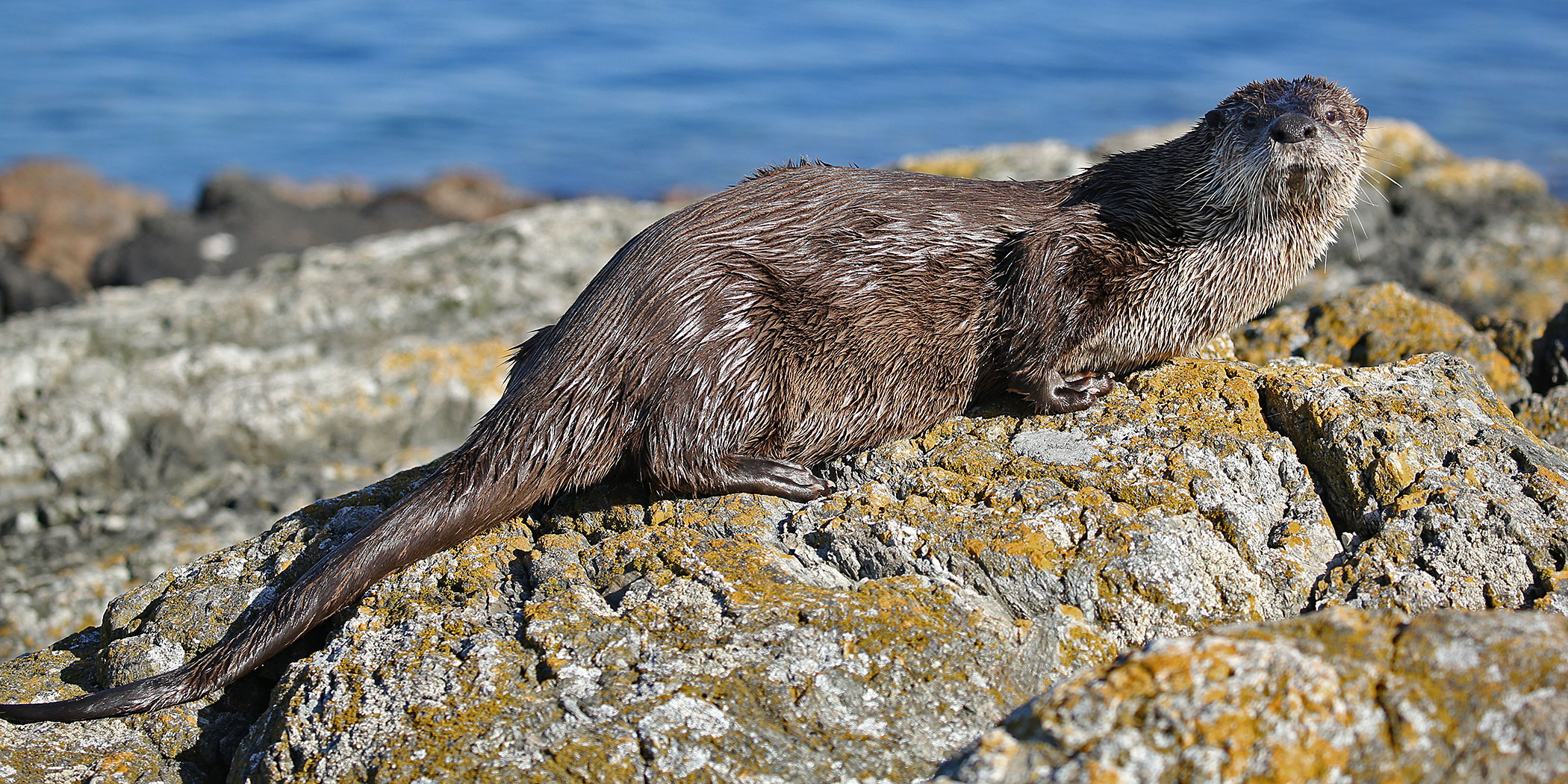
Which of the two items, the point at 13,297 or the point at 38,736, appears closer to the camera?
the point at 38,736

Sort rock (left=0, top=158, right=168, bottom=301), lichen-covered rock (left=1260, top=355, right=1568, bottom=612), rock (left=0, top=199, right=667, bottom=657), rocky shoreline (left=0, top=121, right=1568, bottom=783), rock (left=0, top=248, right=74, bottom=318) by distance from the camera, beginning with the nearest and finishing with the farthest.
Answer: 1. rocky shoreline (left=0, top=121, right=1568, bottom=783)
2. lichen-covered rock (left=1260, top=355, right=1568, bottom=612)
3. rock (left=0, top=199, right=667, bottom=657)
4. rock (left=0, top=248, right=74, bottom=318)
5. rock (left=0, top=158, right=168, bottom=301)

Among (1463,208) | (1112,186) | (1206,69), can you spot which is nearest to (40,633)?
(1112,186)

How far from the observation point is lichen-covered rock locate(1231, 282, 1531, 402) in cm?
431

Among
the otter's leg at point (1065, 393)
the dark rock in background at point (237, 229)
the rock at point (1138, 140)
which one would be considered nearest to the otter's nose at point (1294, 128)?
the otter's leg at point (1065, 393)

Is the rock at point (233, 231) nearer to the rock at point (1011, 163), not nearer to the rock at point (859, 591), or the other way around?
the rock at point (1011, 163)

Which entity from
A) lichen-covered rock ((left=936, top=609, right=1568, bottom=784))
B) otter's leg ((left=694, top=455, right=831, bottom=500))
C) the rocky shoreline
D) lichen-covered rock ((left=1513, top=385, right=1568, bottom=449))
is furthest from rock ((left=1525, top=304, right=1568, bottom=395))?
otter's leg ((left=694, top=455, right=831, bottom=500))

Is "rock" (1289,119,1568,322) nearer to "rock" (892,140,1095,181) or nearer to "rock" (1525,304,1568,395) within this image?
"rock" (1525,304,1568,395)

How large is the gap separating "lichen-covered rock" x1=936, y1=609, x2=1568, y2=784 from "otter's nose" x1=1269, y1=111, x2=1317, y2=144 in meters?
1.85

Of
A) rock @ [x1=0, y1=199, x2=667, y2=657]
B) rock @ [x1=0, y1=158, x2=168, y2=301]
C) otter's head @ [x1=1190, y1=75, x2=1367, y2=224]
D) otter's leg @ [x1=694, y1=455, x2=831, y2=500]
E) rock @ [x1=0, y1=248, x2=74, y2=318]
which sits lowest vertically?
rock @ [x1=0, y1=158, x2=168, y2=301]

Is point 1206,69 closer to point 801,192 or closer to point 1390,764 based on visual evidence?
point 801,192

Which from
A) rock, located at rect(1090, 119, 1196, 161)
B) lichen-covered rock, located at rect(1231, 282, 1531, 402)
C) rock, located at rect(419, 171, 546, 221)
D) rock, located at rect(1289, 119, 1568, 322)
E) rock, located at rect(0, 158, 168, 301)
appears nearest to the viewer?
lichen-covered rock, located at rect(1231, 282, 1531, 402)

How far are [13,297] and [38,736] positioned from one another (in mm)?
8173

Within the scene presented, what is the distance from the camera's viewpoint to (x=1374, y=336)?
435cm

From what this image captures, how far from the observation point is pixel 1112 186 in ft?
13.0
